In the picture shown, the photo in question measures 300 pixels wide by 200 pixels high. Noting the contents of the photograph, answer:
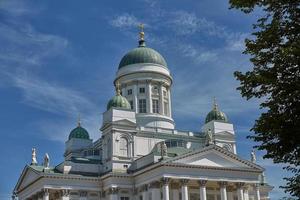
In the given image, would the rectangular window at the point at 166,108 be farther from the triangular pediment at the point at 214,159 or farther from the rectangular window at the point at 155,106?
the triangular pediment at the point at 214,159

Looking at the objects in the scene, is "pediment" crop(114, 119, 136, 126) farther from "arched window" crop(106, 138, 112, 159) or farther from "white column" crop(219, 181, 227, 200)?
"white column" crop(219, 181, 227, 200)

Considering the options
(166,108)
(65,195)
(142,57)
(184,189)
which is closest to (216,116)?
(166,108)

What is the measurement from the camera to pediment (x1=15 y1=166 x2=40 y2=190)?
6488cm

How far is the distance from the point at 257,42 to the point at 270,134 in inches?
160

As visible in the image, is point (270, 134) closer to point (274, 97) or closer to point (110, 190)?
point (274, 97)

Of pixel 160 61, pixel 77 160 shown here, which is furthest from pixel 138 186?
pixel 160 61

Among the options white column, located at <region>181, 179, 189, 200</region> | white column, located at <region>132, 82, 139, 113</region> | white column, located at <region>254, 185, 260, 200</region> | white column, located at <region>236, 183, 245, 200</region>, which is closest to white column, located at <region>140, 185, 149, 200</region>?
white column, located at <region>181, 179, 189, 200</region>

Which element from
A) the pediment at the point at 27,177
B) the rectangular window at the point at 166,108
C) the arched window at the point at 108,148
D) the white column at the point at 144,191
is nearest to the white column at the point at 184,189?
the white column at the point at 144,191

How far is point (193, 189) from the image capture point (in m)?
63.1

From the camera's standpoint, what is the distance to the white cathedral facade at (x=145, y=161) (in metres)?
60.6

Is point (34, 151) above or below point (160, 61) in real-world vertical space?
below

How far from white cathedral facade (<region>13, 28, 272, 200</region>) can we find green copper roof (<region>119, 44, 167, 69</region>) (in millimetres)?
204

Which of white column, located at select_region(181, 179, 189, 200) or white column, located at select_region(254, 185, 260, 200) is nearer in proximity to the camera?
white column, located at select_region(181, 179, 189, 200)

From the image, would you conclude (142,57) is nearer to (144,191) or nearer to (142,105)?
(142,105)
